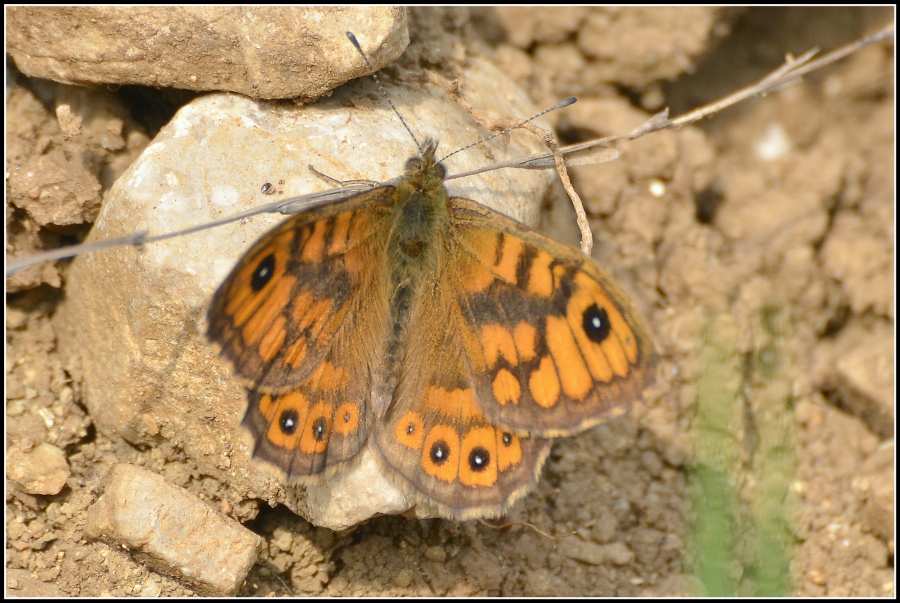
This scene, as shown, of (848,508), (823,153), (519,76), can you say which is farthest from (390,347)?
(823,153)

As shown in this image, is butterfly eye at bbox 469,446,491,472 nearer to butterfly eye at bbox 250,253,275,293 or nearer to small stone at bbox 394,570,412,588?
small stone at bbox 394,570,412,588

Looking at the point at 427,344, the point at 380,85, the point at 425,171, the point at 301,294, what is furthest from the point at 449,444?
the point at 380,85

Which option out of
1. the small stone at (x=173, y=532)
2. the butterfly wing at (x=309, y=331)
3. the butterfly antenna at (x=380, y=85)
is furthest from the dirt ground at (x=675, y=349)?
the butterfly wing at (x=309, y=331)

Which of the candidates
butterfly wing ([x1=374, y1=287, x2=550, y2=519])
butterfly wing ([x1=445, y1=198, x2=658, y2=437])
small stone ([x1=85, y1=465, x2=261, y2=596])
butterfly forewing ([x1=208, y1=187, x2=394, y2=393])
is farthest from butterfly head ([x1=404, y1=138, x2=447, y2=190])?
small stone ([x1=85, y1=465, x2=261, y2=596])

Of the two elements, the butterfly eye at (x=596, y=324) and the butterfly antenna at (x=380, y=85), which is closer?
the butterfly eye at (x=596, y=324)

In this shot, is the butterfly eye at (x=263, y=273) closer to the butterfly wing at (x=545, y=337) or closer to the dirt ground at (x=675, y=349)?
the butterfly wing at (x=545, y=337)

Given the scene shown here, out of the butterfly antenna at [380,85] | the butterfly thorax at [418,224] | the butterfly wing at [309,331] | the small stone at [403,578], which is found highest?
the butterfly antenna at [380,85]

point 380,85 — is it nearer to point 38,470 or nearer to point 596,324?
point 596,324
